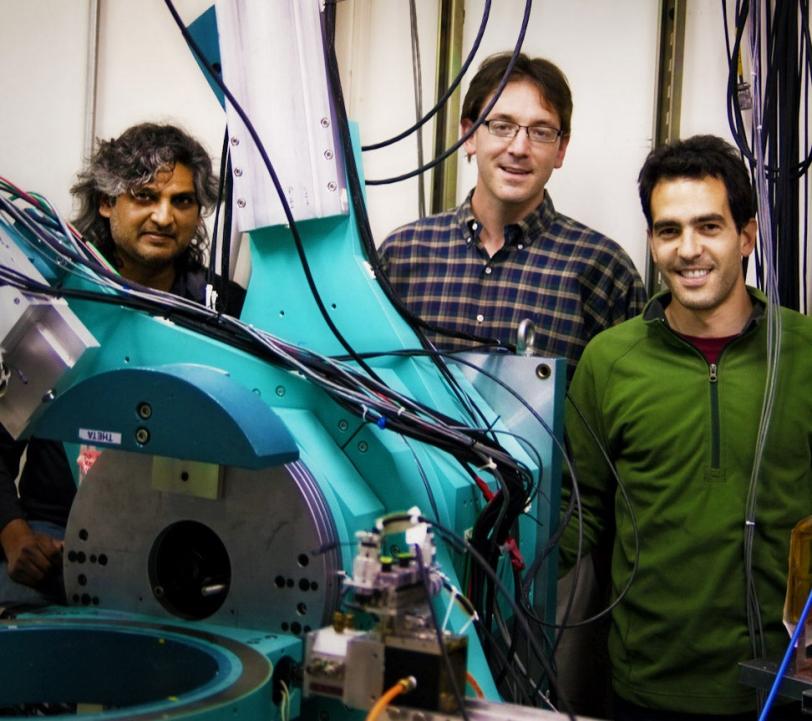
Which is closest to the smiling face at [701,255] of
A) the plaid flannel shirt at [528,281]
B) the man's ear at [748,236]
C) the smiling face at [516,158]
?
the man's ear at [748,236]

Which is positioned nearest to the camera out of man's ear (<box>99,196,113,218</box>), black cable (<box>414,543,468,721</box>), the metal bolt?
black cable (<box>414,543,468,721</box>)

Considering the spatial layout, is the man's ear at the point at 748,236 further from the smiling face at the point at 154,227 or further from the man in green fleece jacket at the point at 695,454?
the smiling face at the point at 154,227

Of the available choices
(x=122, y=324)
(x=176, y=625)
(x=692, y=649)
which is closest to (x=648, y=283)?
→ (x=692, y=649)

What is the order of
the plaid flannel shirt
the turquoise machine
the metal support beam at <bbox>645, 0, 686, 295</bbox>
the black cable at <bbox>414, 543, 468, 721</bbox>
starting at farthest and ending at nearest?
the metal support beam at <bbox>645, 0, 686, 295</bbox>, the plaid flannel shirt, the turquoise machine, the black cable at <bbox>414, 543, 468, 721</bbox>

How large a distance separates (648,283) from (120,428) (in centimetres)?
212

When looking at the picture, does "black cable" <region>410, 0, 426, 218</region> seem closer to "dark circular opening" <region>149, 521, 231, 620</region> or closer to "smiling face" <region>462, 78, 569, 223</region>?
"smiling face" <region>462, 78, 569, 223</region>

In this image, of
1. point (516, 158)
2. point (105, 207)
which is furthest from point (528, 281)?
point (105, 207)

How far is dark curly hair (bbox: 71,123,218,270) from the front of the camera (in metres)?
2.75

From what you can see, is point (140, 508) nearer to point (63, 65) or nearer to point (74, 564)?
point (74, 564)

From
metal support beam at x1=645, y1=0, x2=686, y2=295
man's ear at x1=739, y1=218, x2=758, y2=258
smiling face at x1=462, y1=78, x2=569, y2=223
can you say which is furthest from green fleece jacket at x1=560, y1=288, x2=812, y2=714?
metal support beam at x1=645, y1=0, x2=686, y2=295

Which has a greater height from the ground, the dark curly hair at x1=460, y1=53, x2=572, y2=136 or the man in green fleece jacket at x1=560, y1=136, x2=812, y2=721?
the dark curly hair at x1=460, y1=53, x2=572, y2=136

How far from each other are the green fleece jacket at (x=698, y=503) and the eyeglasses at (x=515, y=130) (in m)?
0.58

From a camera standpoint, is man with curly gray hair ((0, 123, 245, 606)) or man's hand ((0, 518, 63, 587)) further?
man with curly gray hair ((0, 123, 245, 606))

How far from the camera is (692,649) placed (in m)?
2.20
